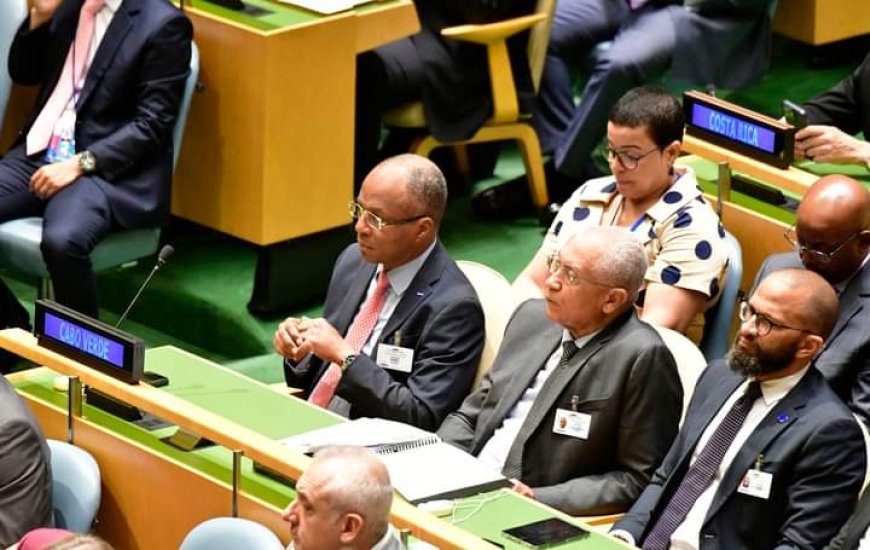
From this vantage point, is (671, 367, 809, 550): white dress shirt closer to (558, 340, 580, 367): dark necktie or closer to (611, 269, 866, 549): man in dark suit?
(611, 269, 866, 549): man in dark suit

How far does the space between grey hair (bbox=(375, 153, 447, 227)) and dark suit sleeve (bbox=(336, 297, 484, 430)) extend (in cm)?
26

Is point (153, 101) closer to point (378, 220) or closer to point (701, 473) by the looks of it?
point (378, 220)

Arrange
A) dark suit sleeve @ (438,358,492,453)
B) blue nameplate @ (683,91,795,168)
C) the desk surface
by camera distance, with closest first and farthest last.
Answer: the desk surface → dark suit sleeve @ (438,358,492,453) → blue nameplate @ (683,91,795,168)

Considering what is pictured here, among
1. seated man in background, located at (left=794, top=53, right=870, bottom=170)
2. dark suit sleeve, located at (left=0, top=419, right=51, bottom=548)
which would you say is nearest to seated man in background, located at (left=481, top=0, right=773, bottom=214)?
seated man in background, located at (left=794, top=53, right=870, bottom=170)

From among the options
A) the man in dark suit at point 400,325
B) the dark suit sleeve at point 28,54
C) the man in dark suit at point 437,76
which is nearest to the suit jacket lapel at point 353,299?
the man in dark suit at point 400,325

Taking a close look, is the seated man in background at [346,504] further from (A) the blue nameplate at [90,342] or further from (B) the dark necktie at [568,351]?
(B) the dark necktie at [568,351]

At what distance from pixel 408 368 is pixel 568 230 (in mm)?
708

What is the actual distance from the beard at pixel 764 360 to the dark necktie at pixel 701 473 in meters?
0.06

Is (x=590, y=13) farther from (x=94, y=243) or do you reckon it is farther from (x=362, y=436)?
(x=362, y=436)

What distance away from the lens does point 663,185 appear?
521 cm

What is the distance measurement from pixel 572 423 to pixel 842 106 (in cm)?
193

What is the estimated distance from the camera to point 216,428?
13.7 ft

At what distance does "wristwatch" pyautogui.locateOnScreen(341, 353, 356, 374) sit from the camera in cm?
478

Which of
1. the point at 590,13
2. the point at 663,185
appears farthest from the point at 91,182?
the point at 590,13
